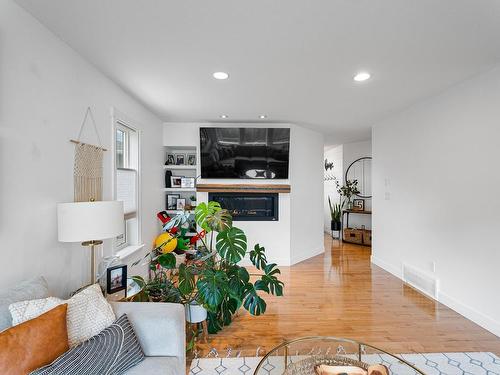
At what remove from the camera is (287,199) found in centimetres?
448

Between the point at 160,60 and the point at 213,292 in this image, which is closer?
the point at 213,292

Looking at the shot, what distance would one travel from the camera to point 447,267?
2.97 m

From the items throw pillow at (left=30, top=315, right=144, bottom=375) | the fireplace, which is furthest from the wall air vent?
throw pillow at (left=30, top=315, right=144, bottom=375)

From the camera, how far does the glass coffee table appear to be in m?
1.34

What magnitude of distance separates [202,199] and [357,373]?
3.52 metres

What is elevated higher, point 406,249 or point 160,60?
point 160,60

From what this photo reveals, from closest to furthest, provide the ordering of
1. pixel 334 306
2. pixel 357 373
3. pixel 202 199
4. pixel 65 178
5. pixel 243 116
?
pixel 357 373 → pixel 65 178 → pixel 334 306 → pixel 243 116 → pixel 202 199

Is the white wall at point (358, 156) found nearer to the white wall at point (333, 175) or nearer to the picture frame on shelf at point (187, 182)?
the white wall at point (333, 175)

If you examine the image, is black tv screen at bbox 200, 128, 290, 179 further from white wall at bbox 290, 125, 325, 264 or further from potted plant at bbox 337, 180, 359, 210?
potted plant at bbox 337, 180, 359, 210

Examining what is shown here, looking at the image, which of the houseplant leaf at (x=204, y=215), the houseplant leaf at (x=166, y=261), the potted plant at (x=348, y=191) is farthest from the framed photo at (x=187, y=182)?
the potted plant at (x=348, y=191)

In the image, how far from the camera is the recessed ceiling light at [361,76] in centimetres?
255

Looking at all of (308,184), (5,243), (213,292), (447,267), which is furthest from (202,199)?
(447,267)

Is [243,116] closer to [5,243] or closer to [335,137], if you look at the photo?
[335,137]

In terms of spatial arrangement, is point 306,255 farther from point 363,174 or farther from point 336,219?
point 363,174
